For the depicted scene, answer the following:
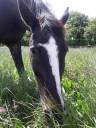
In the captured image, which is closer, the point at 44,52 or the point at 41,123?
the point at 41,123

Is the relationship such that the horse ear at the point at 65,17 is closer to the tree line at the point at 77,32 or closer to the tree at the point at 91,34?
the tree line at the point at 77,32

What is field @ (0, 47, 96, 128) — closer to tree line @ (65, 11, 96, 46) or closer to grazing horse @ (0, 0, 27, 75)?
tree line @ (65, 11, 96, 46)

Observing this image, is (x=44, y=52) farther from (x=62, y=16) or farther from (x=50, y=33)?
(x=62, y=16)

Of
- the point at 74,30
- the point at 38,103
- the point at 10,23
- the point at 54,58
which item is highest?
the point at 10,23

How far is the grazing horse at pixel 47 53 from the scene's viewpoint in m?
2.90

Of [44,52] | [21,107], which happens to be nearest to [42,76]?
[44,52]

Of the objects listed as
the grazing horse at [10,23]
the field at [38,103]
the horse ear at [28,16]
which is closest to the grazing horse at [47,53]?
the horse ear at [28,16]

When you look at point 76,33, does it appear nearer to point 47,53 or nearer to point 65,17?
point 65,17

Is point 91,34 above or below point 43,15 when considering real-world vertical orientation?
below

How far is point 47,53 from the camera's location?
3.07 metres

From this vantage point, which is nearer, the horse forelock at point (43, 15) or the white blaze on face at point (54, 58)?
the white blaze on face at point (54, 58)

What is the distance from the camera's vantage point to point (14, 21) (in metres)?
5.09

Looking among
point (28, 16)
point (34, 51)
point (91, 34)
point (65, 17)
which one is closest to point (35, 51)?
point (34, 51)

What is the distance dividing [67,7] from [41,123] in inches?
60.5
